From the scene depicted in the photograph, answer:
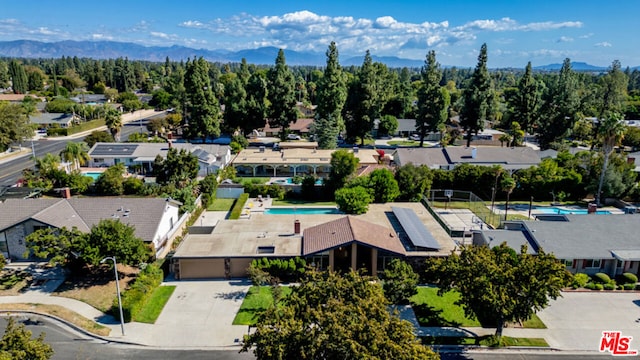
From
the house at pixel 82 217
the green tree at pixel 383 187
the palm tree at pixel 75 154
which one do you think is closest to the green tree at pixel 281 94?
the palm tree at pixel 75 154

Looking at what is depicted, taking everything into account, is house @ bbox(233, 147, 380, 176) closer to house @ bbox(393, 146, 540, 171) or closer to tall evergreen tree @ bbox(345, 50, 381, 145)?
house @ bbox(393, 146, 540, 171)

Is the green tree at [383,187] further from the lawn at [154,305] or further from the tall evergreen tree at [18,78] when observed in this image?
the tall evergreen tree at [18,78]

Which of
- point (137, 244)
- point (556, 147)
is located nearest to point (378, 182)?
point (137, 244)

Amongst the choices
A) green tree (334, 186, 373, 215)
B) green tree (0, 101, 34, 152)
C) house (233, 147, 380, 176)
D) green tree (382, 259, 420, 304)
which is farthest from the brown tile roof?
green tree (0, 101, 34, 152)

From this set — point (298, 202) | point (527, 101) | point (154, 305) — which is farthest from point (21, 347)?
point (527, 101)

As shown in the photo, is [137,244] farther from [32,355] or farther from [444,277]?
[444,277]

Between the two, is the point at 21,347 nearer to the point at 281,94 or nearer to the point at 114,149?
the point at 114,149
